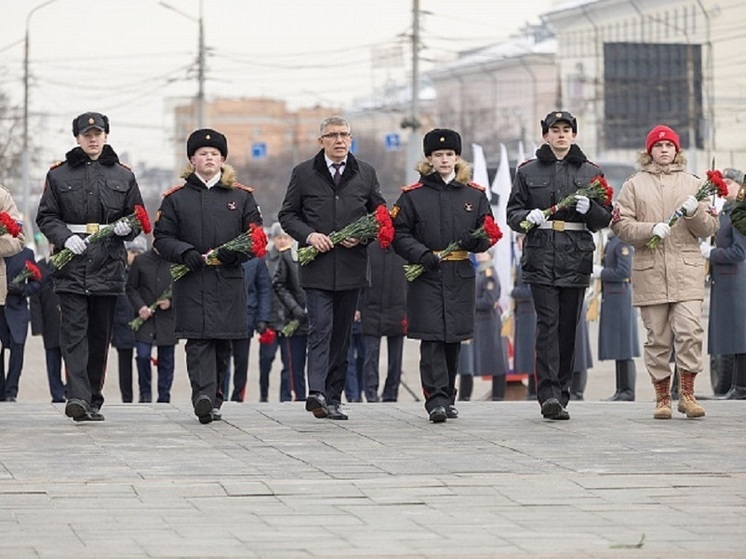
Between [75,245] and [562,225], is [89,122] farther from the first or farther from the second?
[562,225]

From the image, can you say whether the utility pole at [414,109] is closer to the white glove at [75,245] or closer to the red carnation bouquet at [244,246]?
the red carnation bouquet at [244,246]

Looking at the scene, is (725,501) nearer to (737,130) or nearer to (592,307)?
(592,307)

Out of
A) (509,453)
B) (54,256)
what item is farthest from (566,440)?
(54,256)

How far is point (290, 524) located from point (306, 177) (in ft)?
16.7

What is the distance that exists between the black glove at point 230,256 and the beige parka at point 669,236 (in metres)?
2.51

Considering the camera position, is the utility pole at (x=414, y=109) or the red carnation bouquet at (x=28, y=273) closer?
the red carnation bouquet at (x=28, y=273)

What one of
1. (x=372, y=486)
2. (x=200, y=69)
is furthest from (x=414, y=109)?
(x=372, y=486)

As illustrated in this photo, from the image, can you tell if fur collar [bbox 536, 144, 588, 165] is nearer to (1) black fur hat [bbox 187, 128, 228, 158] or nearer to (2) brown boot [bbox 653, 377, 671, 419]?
(2) brown boot [bbox 653, 377, 671, 419]

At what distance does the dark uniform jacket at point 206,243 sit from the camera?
1336 cm

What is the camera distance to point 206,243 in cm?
1342

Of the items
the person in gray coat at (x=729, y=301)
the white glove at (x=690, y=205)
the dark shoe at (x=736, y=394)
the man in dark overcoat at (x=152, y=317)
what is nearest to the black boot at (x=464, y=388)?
the man in dark overcoat at (x=152, y=317)

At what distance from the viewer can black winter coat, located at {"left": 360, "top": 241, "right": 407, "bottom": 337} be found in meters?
18.7

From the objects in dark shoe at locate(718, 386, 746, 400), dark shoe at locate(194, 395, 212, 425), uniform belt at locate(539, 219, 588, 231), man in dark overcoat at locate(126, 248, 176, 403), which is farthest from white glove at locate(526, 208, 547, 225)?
man in dark overcoat at locate(126, 248, 176, 403)

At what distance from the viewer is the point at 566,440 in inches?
490
